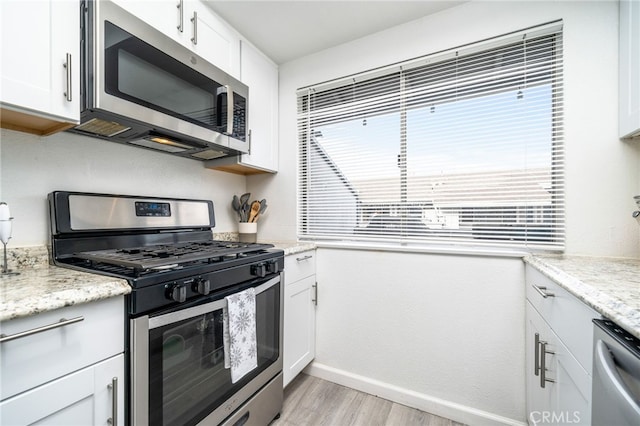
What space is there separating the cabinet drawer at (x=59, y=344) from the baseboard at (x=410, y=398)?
1.49 metres

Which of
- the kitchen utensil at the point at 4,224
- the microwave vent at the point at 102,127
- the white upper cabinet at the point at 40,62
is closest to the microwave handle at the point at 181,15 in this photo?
the white upper cabinet at the point at 40,62

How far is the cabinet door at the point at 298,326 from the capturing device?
1695mm

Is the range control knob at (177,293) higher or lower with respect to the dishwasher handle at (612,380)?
higher

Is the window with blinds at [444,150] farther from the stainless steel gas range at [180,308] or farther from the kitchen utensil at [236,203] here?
the stainless steel gas range at [180,308]

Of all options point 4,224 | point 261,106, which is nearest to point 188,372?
point 4,224

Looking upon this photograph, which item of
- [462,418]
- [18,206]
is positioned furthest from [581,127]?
[18,206]

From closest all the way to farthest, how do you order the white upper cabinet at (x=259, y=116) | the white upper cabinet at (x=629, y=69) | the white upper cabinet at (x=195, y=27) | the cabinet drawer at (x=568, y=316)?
the cabinet drawer at (x=568, y=316)
the white upper cabinet at (x=629, y=69)
the white upper cabinet at (x=195, y=27)
the white upper cabinet at (x=259, y=116)

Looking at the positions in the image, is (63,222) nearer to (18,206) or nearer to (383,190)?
(18,206)

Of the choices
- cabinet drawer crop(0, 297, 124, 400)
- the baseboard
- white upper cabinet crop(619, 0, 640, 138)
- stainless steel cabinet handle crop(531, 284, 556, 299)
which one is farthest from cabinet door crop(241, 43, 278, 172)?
white upper cabinet crop(619, 0, 640, 138)

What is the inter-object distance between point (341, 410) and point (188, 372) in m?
1.04

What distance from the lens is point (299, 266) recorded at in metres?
1.82

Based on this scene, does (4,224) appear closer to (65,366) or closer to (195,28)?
(65,366)

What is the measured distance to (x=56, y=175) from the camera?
124cm

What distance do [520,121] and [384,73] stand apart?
2.92ft
